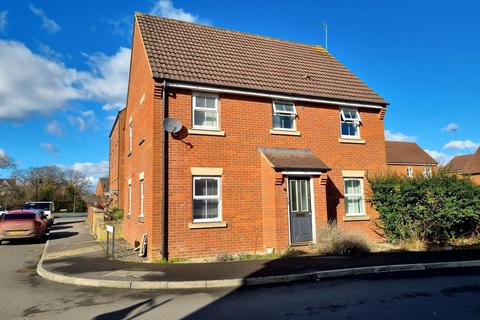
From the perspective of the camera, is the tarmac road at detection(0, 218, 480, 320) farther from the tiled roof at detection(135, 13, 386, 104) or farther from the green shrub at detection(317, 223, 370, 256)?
the tiled roof at detection(135, 13, 386, 104)

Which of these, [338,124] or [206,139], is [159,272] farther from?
[338,124]

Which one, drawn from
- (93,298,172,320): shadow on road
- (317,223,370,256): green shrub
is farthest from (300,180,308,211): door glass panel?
(93,298,172,320): shadow on road

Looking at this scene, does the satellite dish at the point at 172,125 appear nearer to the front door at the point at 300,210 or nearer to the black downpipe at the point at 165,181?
the black downpipe at the point at 165,181

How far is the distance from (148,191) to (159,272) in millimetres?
3740

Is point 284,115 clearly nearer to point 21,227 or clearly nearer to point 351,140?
point 351,140

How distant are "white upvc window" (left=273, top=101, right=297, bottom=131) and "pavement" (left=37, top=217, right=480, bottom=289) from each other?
5.21 metres

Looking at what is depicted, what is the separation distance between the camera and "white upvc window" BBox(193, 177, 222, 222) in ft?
41.0

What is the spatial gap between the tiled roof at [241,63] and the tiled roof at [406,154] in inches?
1477

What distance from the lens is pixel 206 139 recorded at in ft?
42.3

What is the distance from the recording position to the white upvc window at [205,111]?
1307 centimetres

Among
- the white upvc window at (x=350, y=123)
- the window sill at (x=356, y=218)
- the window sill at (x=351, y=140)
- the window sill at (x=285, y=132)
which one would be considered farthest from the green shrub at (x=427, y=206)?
the window sill at (x=285, y=132)

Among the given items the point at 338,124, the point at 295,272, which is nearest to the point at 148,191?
the point at 295,272

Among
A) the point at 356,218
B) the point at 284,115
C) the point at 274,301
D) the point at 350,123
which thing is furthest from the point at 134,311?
the point at 350,123

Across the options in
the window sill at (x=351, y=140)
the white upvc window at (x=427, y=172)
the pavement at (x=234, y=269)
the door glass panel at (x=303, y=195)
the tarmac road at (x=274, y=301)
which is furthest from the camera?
the window sill at (x=351, y=140)
